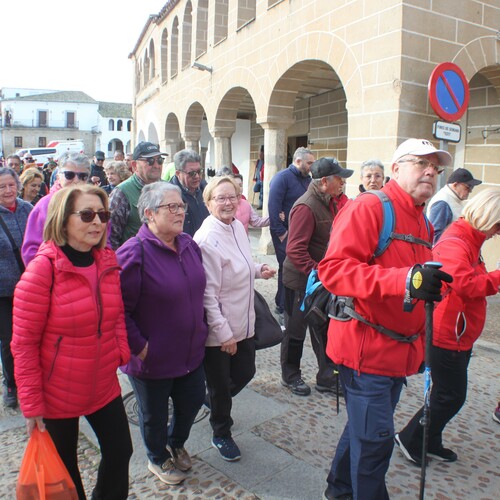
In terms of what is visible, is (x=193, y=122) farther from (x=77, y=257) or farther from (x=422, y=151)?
(x=422, y=151)

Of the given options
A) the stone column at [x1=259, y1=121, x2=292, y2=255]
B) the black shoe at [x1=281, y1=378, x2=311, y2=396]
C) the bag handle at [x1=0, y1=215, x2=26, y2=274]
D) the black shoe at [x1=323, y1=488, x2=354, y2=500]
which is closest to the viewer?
the black shoe at [x1=323, y1=488, x2=354, y2=500]

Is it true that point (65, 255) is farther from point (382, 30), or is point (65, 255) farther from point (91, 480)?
point (382, 30)

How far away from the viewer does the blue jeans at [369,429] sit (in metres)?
2.04

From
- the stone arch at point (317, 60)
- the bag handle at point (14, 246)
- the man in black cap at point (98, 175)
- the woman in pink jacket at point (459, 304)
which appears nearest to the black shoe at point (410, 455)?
the woman in pink jacket at point (459, 304)

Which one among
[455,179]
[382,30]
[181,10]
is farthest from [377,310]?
[181,10]

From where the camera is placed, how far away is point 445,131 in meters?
5.89

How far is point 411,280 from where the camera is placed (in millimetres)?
1781

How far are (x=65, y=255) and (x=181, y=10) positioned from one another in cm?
1515

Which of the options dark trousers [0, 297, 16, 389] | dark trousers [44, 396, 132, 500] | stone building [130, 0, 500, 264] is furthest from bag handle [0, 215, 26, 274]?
stone building [130, 0, 500, 264]

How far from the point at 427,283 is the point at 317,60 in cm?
694

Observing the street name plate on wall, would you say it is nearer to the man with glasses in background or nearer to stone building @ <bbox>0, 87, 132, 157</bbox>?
the man with glasses in background

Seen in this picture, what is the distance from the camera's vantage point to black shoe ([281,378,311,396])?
3750 millimetres

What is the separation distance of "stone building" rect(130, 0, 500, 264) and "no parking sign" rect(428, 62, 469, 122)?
0.38 metres

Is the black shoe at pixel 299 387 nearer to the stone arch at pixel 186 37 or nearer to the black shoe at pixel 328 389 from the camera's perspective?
the black shoe at pixel 328 389
